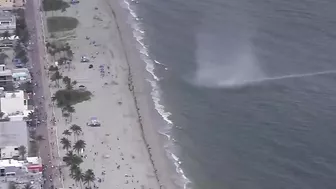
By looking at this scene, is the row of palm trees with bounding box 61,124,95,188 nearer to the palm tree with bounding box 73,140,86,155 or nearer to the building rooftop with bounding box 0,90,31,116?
the palm tree with bounding box 73,140,86,155

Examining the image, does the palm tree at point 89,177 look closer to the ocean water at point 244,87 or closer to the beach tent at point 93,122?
the ocean water at point 244,87

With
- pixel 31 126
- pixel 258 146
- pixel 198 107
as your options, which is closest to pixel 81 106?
pixel 31 126

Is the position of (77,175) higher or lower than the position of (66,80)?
higher

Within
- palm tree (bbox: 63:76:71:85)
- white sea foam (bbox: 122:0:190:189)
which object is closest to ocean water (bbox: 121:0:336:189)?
white sea foam (bbox: 122:0:190:189)

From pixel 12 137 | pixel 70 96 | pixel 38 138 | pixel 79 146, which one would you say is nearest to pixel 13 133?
pixel 12 137

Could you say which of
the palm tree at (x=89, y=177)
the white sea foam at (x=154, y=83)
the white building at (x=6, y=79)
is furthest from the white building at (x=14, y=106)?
the white sea foam at (x=154, y=83)

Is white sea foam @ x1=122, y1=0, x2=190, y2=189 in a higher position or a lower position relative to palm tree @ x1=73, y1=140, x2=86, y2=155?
lower

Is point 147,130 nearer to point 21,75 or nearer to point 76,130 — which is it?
point 76,130
